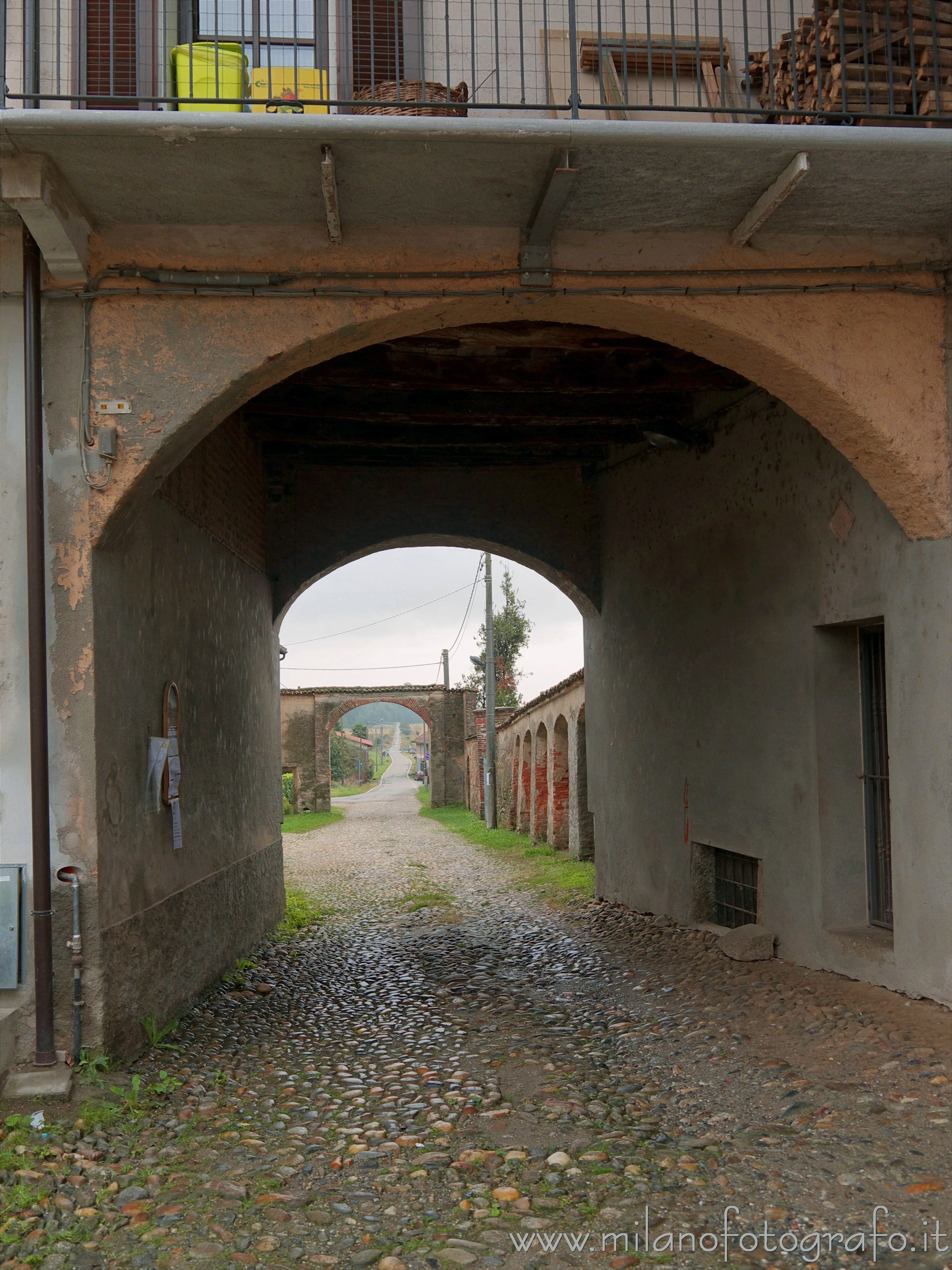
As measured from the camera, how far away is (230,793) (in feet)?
26.4

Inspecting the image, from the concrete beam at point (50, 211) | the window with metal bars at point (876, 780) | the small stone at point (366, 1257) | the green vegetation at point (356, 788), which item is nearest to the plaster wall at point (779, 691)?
the window with metal bars at point (876, 780)

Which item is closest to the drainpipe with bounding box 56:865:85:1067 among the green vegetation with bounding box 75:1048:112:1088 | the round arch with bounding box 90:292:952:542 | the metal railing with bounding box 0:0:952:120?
the green vegetation with bounding box 75:1048:112:1088

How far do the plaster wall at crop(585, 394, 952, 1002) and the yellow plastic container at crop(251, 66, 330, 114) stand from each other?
11.8 feet

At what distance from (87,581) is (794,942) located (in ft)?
16.1

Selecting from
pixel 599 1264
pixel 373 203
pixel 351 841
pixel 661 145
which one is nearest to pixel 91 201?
pixel 373 203

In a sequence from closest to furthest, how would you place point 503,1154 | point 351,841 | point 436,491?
point 503,1154 → point 436,491 → point 351,841

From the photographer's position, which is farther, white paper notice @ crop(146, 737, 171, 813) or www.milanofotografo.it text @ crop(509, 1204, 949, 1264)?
white paper notice @ crop(146, 737, 171, 813)

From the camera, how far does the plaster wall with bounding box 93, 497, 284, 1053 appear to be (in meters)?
4.86

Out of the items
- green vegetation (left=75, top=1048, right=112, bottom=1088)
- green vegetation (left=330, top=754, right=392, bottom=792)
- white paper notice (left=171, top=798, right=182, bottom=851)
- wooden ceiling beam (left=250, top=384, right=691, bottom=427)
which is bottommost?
green vegetation (left=330, top=754, right=392, bottom=792)

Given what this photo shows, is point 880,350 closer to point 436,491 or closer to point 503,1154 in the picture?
point 503,1154

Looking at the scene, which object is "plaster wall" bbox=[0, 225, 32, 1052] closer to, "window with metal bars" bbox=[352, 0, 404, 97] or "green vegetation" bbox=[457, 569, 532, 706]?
"window with metal bars" bbox=[352, 0, 404, 97]

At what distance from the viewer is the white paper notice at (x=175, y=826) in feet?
19.6

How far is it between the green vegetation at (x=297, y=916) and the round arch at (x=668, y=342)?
5799 mm

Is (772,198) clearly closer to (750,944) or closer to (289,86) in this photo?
(289,86)
